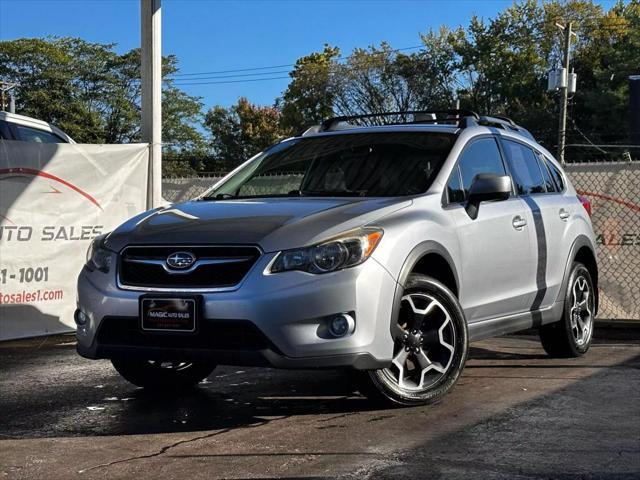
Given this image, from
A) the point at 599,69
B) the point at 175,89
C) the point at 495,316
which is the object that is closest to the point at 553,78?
the point at 599,69

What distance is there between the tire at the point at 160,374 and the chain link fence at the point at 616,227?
4.84 metres

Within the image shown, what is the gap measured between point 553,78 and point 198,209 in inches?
1499

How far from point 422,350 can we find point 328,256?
93 cm

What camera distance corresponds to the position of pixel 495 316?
19.9 ft

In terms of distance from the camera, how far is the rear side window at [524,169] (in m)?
6.72

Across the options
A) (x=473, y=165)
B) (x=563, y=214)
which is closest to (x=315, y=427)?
(x=473, y=165)

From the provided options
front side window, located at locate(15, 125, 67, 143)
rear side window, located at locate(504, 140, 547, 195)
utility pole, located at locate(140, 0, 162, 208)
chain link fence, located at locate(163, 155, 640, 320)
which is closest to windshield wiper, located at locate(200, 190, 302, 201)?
rear side window, located at locate(504, 140, 547, 195)

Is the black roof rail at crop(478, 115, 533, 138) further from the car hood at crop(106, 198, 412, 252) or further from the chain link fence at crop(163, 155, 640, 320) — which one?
the chain link fence at crop(163, 155, 640, 320)

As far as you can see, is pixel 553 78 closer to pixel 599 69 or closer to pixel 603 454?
pixel 599 69

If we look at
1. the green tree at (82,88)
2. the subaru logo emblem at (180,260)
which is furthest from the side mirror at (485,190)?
the green tree at (82,88)

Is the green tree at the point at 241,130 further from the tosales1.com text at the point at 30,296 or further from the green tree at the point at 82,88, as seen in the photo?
the tosales1.com text at the point at 30,296

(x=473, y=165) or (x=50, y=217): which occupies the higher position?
(x=473, y=165)

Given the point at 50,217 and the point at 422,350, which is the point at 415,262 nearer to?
the point at 422,350

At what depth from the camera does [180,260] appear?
490 centimetres
